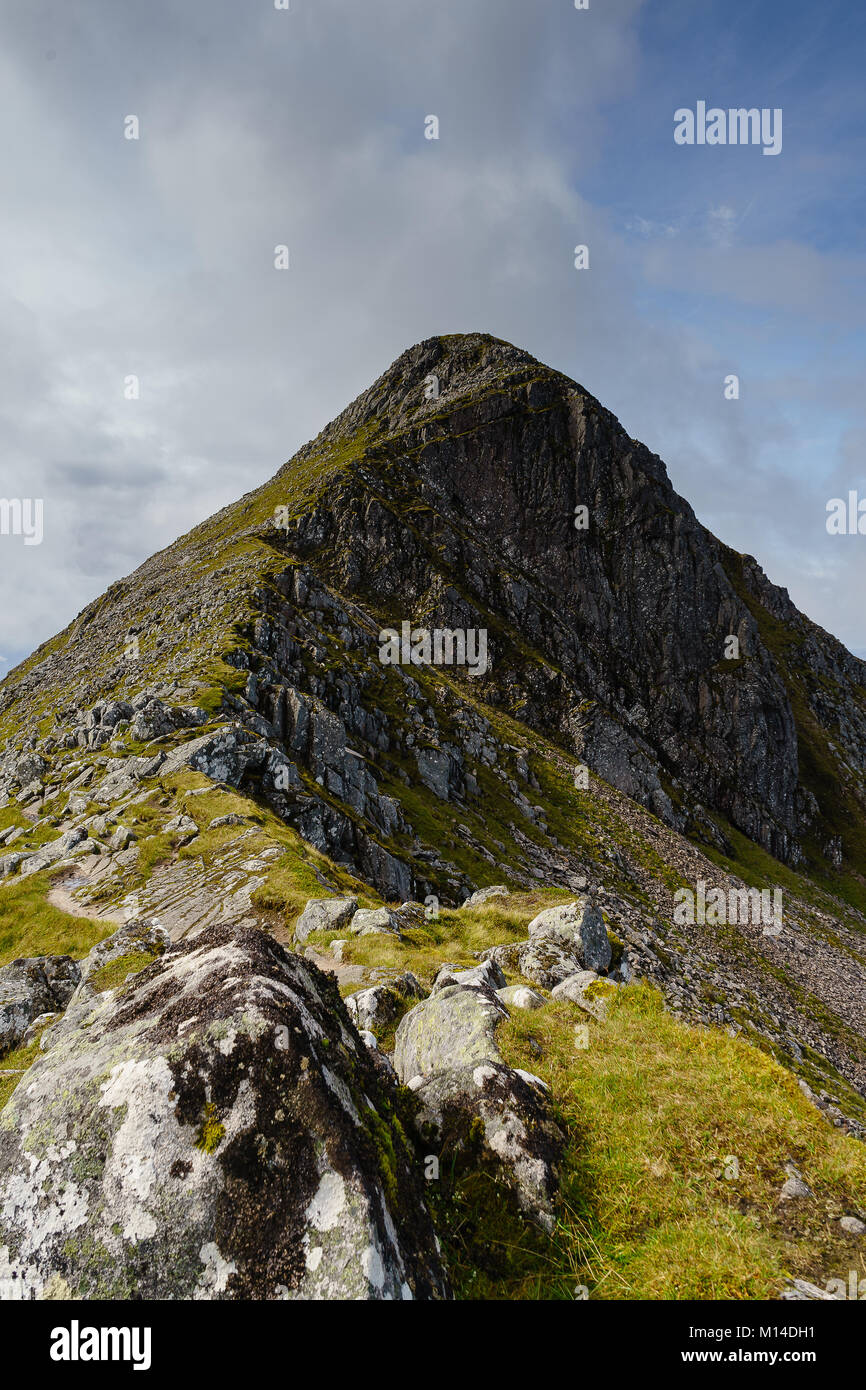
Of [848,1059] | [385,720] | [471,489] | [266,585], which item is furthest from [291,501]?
[848,1059]

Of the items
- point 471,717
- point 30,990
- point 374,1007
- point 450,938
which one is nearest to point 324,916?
point 450,938

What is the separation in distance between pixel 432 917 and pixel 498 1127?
18366mm

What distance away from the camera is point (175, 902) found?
72.9ft

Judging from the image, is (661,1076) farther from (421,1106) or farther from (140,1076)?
(140,1076)

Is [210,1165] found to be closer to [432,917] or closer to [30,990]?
[30,990]

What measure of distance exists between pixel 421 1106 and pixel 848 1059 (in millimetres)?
63566

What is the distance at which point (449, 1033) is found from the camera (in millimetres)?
9188

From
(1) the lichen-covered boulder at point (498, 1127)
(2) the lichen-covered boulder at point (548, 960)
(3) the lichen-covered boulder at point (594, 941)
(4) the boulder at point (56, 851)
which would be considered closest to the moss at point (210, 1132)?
(1) the lichen-covered boulder at point (498, 1127)

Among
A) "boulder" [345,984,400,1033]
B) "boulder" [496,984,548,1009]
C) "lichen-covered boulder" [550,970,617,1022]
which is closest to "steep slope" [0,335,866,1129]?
"boulder" [345,984,400,1033]

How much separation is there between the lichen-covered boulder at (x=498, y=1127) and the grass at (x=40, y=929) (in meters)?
16.9

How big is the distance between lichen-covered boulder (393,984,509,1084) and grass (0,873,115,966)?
1465 cm

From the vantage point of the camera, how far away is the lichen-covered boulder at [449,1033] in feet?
27.3

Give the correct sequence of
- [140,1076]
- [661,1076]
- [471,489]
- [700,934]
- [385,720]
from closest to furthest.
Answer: [140,1076], [661,1076], [700,934], [385,720], [471,489]

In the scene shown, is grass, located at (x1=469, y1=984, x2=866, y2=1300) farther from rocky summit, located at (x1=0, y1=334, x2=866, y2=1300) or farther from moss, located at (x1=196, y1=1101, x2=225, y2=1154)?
moss, located at (x1=196, y1=1101, x2=225, y2=1154)
